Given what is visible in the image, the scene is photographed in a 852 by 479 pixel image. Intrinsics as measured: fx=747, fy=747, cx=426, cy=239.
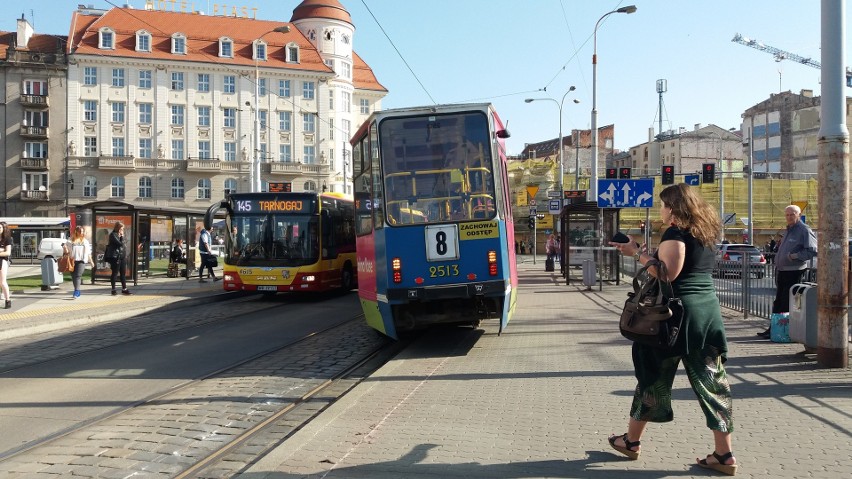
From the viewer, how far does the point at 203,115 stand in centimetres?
6606

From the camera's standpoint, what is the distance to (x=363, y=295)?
447 inches

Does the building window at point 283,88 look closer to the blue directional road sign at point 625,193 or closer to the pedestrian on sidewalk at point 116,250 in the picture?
the blue directional road sign at point 625,193

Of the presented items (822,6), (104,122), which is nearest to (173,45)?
(104,122)

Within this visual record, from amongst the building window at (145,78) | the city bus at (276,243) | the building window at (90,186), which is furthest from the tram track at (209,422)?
the building window at (145,78)

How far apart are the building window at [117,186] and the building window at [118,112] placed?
492 cm

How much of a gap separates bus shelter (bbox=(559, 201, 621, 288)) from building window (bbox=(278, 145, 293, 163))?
4335 centimetres

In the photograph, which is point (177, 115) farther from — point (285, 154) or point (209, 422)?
point (209, 422)

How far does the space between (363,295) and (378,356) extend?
1.07 meters

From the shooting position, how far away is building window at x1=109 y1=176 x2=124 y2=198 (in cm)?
6425

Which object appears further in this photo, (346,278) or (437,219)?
(346,278)

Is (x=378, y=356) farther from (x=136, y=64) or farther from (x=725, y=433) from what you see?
(x=136, y=64)

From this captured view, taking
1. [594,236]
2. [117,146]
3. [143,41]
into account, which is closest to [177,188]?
[117,146]

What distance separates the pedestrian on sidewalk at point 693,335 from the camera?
15.5ft

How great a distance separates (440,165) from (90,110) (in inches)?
2460
